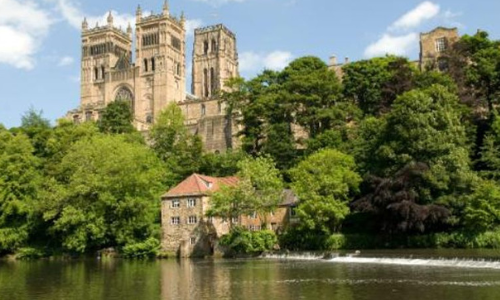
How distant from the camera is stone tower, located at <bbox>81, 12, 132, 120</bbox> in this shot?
136750mm

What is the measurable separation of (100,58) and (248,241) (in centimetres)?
9854

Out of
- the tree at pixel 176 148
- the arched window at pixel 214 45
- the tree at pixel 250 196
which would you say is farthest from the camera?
the arched window at pixel 214 45

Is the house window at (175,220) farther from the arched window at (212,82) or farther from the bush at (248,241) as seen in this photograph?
the arched window at (212,82)

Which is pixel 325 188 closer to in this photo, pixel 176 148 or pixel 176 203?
pixel 176 203

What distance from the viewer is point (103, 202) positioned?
190 ft

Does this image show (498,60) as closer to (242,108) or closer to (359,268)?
(242,108)

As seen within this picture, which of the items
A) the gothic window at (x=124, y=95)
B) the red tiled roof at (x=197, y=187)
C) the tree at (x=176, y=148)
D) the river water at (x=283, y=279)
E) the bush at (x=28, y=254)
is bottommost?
the river water at (x=283, y=279)

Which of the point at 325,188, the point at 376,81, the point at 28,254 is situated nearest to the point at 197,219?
the point at 325,188

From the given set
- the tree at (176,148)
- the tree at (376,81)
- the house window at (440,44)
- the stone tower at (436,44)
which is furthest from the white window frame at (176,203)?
the house window at (440,44)

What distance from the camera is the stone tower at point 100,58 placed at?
137 meters

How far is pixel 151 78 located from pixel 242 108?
55876mm

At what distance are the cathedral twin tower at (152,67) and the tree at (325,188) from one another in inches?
2407

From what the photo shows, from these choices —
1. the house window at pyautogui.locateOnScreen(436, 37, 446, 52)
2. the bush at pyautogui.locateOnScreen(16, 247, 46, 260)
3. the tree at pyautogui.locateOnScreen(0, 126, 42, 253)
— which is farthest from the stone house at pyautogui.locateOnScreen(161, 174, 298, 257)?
the house window at pyautogui.locateOnScreen(436, 37, 446, 52)

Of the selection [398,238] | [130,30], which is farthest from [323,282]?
[130,30]
